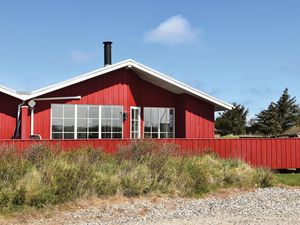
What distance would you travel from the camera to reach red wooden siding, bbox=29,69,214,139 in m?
19.8

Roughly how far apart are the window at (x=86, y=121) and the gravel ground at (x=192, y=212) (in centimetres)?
890

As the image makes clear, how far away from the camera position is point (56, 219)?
981 cm

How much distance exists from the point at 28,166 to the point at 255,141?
9.67 meters

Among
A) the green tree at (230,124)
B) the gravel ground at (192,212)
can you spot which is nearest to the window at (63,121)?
the gravel ground at (192,212)

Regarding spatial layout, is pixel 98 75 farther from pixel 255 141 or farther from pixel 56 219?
pixel 56 219

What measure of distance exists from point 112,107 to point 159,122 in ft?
8.67

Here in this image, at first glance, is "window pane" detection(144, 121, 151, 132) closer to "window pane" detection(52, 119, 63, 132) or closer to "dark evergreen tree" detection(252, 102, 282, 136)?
"window pane" detection(52, 119, 63, 132)

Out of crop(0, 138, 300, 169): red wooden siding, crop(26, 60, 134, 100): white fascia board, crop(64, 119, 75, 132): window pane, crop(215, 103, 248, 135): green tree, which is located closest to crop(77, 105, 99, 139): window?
crop(64, 119, 75, 132): window pane

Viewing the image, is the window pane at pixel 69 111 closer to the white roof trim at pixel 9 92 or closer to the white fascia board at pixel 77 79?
the white fascia board at pixel 77 79

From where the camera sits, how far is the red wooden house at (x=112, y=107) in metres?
19.2

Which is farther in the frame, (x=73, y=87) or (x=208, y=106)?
(x=208, y=106)

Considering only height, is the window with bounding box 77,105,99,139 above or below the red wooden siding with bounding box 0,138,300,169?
above

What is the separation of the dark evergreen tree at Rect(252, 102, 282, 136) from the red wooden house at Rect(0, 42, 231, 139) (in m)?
45.6

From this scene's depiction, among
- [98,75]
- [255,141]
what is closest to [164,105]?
[98,75]
